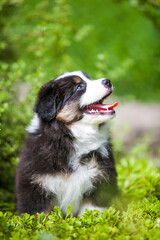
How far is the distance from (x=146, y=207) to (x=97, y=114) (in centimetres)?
99

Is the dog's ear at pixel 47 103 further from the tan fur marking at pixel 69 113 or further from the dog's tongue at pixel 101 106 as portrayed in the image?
the dog's tongue at pixel 101 106

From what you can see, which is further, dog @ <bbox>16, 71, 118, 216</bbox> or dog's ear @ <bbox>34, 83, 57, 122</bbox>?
dog's ear @ <bbox>34, 83, 57, 122</bbox>

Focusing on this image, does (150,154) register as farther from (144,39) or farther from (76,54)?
(144,39)

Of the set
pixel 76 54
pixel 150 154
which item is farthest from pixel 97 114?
pixel 76 54

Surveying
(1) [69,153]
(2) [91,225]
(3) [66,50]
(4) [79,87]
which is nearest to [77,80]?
(4) [79,87]

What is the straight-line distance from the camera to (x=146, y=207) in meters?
3.24

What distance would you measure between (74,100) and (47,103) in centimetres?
27

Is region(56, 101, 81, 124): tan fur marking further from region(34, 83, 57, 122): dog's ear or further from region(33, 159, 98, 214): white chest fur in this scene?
region(33, 159, 98, 214): white chest fur

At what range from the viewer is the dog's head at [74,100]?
3387 mm

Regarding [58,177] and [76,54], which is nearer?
[58,177]

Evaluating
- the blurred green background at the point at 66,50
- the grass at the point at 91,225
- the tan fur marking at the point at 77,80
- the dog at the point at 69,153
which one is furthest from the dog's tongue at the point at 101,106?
the grass at the point at 91,225

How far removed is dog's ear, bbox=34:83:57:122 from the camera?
3459 mm

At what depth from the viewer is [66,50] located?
10.7 meters

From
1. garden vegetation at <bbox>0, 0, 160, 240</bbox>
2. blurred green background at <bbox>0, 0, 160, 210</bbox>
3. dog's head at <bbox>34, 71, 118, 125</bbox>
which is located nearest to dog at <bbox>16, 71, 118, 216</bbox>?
dog's head at <bbox>34, 71, 118, 125</bbox>
